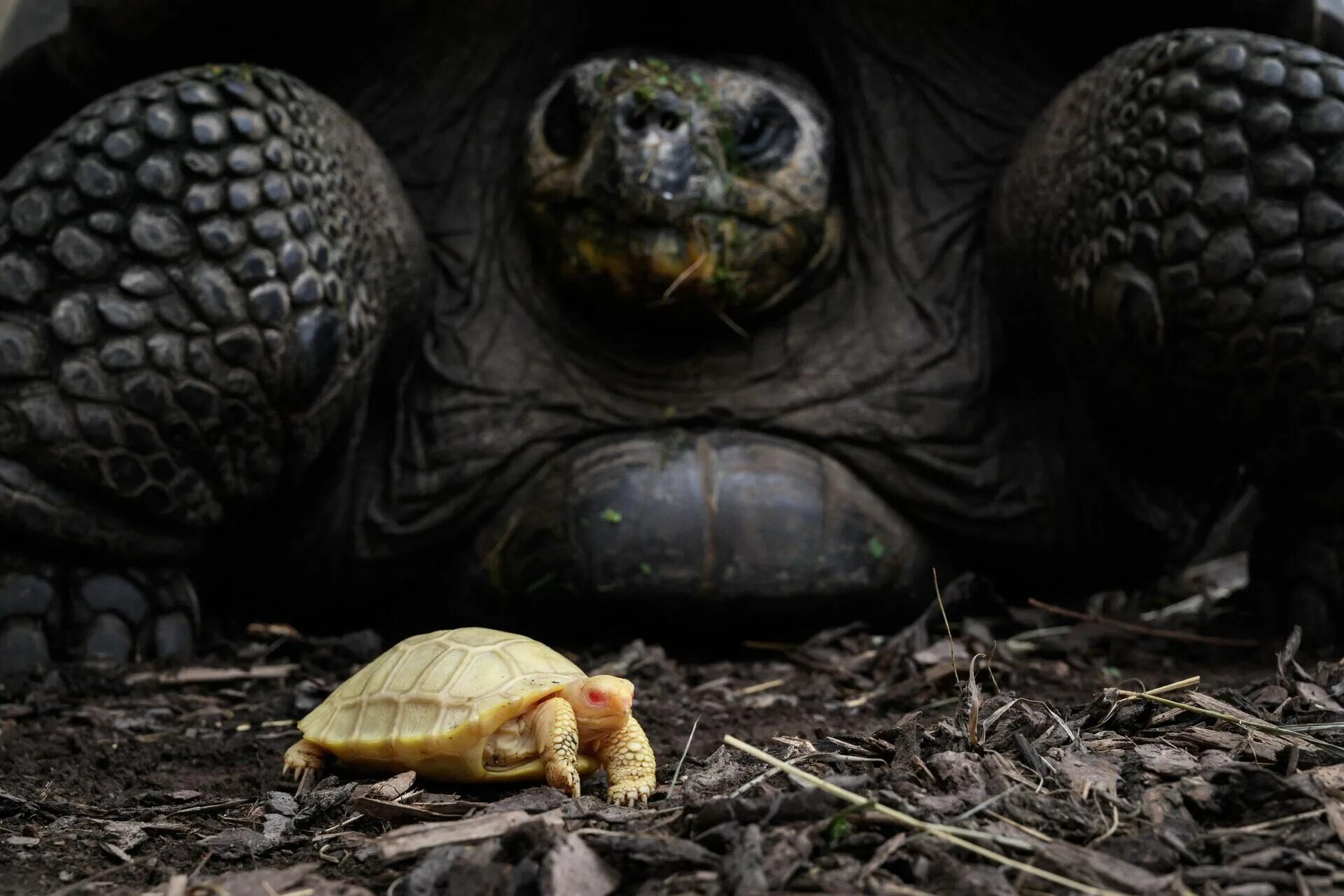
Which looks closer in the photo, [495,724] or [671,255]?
[495,724]

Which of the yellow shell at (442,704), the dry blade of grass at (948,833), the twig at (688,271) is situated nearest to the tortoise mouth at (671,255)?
the twig at (688,271)

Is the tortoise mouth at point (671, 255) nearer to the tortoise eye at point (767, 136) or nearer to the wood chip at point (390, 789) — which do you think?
the tortoise eye at point (767, 136)

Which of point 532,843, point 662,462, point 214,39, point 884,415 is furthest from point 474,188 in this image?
point 532,843

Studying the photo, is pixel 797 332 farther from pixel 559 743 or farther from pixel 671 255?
pixel 559 743

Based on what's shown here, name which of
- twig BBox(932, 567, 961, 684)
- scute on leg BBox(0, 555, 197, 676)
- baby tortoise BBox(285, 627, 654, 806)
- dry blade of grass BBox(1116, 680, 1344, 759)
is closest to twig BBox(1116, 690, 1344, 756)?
dry blade of grass BBox(1116, 680, 1344, 759)

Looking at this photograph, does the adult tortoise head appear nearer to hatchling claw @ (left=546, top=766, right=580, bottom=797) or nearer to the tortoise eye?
the tortoise eye

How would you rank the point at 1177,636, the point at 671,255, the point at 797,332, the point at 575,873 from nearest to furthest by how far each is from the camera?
the point at 575,873, the point at 1177,636, the point at 671,255, the point at 797,332

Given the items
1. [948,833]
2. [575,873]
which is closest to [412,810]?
[575,873]
